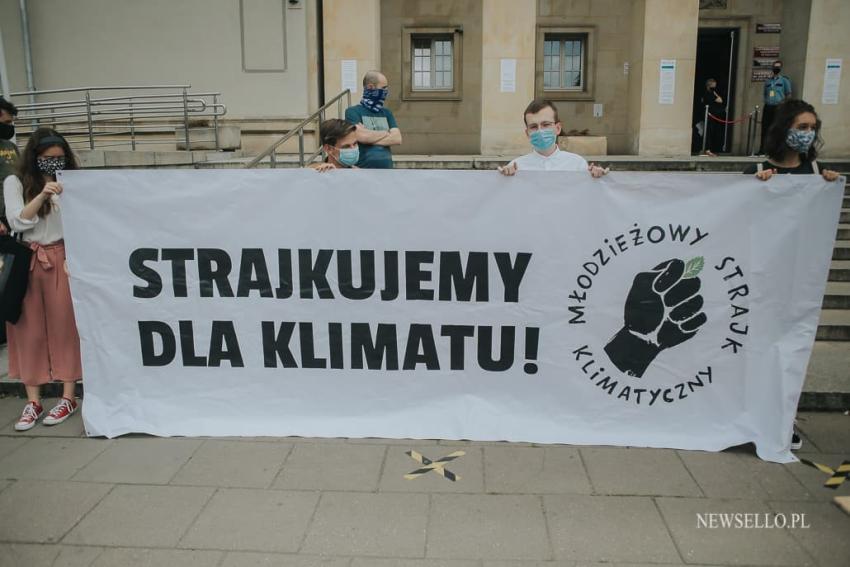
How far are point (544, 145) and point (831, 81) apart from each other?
433 inches

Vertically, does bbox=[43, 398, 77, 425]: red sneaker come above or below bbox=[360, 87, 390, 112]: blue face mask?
below

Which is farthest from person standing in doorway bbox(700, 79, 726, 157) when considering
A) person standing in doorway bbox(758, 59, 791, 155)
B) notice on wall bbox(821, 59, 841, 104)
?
notice on wall bbox(821, 59, 841, 104)

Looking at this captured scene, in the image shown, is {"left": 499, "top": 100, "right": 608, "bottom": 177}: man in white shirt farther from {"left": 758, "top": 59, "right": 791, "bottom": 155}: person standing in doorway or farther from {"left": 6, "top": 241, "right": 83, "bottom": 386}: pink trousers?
{"left": 758, "top": 59, "right": 791, "bottom": 155}: person standing in doorway

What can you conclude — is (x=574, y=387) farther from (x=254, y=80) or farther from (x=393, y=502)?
(x=254, y=80)

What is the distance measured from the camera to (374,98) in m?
5.29

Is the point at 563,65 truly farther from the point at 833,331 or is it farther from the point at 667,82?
the point at 833,331

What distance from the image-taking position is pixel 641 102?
12.5 meters

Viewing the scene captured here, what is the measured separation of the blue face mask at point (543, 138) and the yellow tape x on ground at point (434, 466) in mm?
1916

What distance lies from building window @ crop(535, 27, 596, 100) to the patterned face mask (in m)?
11.6

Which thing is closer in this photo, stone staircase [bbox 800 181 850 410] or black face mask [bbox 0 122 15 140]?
stone staircase [bbox 800 181 850 410]

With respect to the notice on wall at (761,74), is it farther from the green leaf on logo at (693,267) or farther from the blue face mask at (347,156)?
the blue face mask at (347,156)

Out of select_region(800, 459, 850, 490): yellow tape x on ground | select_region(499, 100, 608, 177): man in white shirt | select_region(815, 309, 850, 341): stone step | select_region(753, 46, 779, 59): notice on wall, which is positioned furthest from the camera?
select_region(753, 46, 779, 59): notice on wall

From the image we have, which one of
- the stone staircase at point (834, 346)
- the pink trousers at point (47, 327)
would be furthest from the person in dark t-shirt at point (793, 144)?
the pink trousers at point (47, 327)

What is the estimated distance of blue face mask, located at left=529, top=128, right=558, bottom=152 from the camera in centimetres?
397
